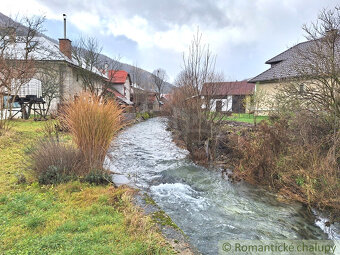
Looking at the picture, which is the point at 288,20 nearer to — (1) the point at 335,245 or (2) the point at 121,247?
(1) the point at 335,245

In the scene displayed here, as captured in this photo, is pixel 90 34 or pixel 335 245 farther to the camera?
pixel 90 34

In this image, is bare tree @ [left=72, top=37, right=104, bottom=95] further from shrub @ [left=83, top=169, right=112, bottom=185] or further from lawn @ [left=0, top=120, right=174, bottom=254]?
lawn @ [left=0, top=120, right=174, bottom=254]

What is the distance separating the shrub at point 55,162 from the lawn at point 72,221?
199 mm

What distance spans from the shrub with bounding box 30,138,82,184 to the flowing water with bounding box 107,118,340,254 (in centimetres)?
107

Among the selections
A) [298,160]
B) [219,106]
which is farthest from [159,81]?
[298,160]

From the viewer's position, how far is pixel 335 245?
3402mm

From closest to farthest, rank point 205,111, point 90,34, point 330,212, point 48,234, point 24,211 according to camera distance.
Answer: point 48,234 → point 24,211 → point 330,212 → point 205,111 → point 90,34

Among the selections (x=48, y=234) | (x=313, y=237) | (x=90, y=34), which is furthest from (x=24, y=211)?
(x=90, y=34)

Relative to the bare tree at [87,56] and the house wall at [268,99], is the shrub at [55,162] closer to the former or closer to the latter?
the house wall at [268,99]

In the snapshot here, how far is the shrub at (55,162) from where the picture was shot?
13.2ft

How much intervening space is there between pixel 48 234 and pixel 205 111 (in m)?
6.27

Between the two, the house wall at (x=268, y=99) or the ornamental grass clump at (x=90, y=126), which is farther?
the house wall at (x=268, y=99)

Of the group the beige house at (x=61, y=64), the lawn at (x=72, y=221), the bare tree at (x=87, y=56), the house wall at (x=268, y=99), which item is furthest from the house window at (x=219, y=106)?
the bare tree at (x=87, y=56)

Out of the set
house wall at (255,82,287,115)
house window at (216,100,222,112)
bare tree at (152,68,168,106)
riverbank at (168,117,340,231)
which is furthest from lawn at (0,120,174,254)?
bare tree at (152,68,168,106)
